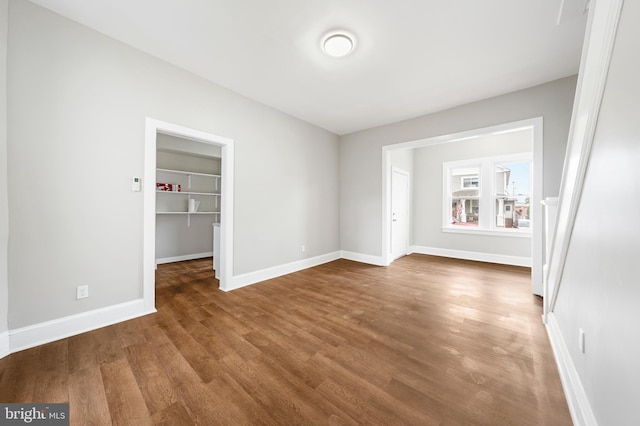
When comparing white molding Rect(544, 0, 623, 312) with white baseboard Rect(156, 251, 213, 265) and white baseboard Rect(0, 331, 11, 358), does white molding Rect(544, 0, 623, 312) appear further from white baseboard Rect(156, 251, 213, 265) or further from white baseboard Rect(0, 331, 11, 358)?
white baseboard Rect(156, 251, 213, 265)

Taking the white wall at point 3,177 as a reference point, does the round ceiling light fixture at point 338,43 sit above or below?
above

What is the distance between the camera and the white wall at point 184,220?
15.8ft

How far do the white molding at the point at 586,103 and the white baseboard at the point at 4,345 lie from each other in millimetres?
4041

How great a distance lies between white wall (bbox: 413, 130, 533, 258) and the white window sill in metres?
0.07

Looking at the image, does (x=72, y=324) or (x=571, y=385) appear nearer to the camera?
(x=571, y=385)

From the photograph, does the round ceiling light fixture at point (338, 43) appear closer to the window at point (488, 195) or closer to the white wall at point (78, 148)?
the white wall at point (78, 148)

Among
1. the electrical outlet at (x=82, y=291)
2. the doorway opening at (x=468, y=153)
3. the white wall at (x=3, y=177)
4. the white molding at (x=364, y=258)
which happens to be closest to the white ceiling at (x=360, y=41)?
the white wall at (x=3, y=177)

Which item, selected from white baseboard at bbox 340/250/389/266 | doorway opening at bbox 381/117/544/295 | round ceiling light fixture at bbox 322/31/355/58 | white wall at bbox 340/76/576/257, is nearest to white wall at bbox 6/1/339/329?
round ceiling light fixture at bbox 322/31/355/58

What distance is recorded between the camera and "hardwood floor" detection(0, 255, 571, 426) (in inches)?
51.0

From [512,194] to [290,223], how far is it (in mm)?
4730

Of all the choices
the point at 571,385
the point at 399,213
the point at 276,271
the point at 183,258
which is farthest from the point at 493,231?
the point at 183,258

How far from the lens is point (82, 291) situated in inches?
83.4

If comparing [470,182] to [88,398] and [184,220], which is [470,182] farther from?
[184,220]

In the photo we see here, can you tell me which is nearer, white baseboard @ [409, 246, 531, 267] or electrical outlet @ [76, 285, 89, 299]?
electrical outlet @ [76, 285, 89, 299]
